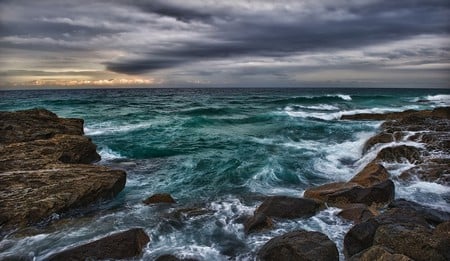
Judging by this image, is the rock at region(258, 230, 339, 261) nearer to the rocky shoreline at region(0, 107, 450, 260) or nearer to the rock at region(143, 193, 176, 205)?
the rocky shoreline at region(0, 107, 450, 260)

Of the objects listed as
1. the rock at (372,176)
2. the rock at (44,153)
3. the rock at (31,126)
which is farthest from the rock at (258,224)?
the rock at (31,126)

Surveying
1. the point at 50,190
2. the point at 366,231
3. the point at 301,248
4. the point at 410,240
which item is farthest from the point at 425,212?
the point at 50,190

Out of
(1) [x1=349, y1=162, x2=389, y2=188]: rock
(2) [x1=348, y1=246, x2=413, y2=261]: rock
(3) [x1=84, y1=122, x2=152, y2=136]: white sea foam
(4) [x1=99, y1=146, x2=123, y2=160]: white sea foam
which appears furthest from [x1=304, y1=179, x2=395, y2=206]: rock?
(3) [x1=84, y1=122, x2=152, y2=136]: white sea foam

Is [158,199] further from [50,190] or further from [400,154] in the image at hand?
[400,154]

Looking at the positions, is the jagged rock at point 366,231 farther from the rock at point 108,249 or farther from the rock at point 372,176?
the rock at point 108,249

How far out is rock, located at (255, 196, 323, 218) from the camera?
7961mm

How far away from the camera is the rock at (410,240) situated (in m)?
4.98

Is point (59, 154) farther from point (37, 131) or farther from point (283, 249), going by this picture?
point (283, 249)

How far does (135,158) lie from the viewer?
15312 mm

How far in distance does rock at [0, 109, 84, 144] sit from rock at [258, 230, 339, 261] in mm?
11490

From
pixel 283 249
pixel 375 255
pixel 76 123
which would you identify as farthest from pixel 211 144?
pixel 375 255

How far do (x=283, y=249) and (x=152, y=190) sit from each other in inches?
240

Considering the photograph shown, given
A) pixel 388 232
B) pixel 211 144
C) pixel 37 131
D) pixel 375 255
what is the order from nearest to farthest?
pixel 375 255
pixel 388 232
pixel 37 131
pixel 211 144

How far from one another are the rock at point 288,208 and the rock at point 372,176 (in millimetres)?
2332
